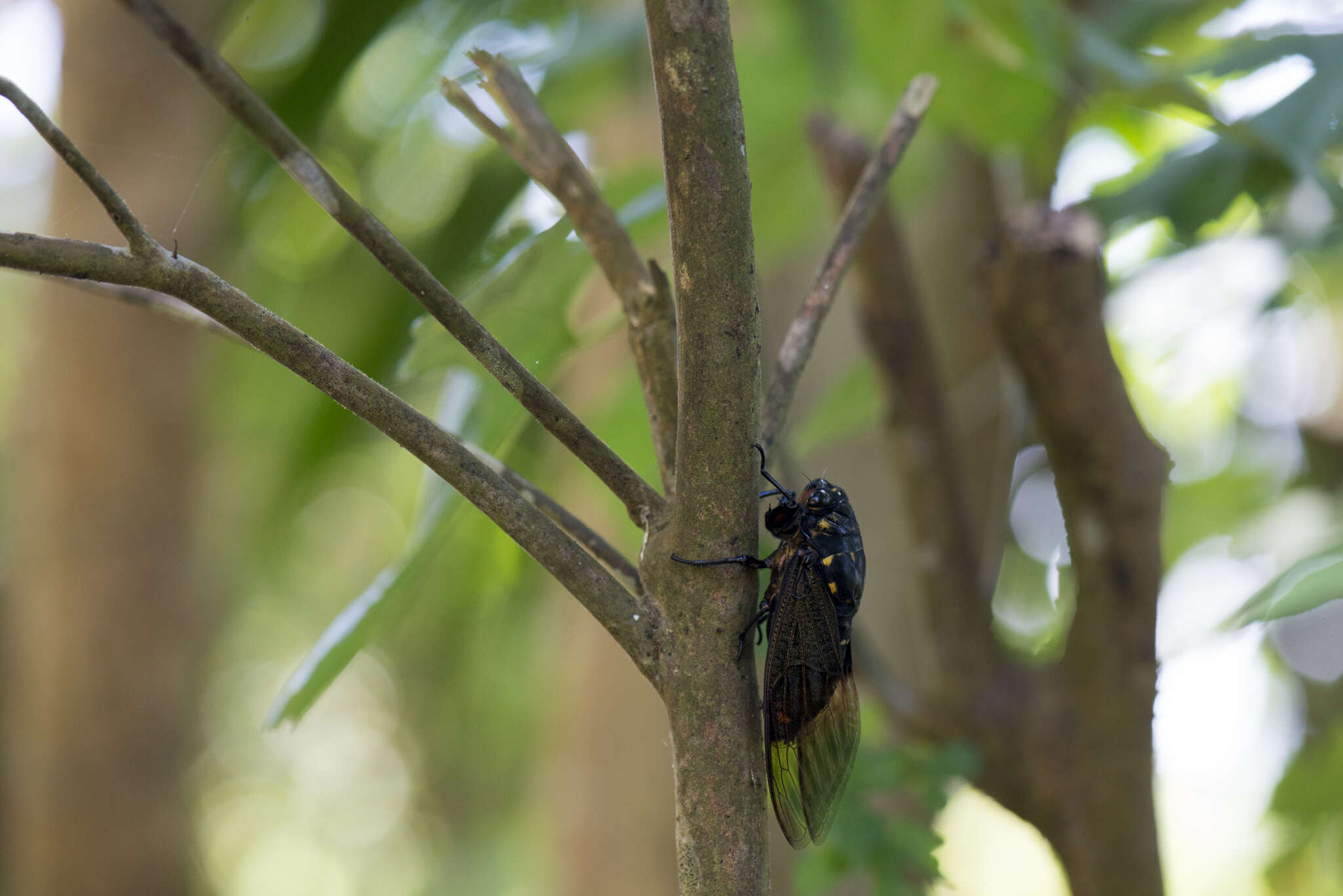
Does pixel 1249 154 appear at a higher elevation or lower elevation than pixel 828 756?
higher

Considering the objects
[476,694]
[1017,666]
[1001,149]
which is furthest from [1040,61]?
[476,694]

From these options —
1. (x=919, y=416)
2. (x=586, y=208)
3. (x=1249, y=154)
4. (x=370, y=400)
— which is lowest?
(x=370, y=400)

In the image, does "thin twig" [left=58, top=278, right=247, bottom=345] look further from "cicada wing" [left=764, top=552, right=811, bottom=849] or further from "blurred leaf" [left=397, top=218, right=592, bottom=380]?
"cicada wing" [left=764, top=552, right=811, bottom=849]

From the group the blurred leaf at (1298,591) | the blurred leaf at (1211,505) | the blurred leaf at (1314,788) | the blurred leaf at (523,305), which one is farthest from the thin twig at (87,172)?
the blurred leaf at (1211,505)

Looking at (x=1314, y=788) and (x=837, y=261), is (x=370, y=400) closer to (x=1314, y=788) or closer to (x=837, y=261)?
(x=837, y=261)

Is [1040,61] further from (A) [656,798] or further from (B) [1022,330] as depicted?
(A) [656,798]

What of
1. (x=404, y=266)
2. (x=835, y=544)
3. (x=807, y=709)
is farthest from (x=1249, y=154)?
(x=404, y=266)
